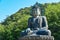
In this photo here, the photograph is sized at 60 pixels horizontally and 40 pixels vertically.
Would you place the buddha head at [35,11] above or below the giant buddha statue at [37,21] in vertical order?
above

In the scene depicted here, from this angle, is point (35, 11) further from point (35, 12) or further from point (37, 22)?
point (37, 22)

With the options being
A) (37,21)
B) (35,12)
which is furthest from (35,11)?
(37,21)

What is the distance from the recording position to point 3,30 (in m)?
43.1

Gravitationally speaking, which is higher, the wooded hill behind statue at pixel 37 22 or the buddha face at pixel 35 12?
the buddha face at pixel 35 12

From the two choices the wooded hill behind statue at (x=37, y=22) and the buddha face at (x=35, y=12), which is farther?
the buddha face at (x=35, y=12)

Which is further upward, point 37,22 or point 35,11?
point 35,11

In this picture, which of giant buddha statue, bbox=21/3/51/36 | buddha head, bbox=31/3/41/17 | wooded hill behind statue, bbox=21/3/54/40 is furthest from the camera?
buddha head, bbox=31/3/41/17

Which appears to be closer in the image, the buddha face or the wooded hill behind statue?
the wooded hill behind statue

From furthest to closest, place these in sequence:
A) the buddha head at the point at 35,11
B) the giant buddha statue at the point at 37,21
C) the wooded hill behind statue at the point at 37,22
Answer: the buddha head at the point at 35,11 → the giant buddha statue at the point at 37,21 → the wooded hill behind statue at the point at 37,22

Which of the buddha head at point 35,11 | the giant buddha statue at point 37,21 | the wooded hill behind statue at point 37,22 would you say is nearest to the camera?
the wooded hill behind statue at point 37,22

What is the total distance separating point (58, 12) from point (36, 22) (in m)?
25.7

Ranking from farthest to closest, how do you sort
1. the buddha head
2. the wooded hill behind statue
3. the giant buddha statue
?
the buddha head < the giant buddha statue < the wooded hill behind statue

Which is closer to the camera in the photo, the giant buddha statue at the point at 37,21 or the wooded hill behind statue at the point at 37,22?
the wooded hill behind statue at the point at 37,22

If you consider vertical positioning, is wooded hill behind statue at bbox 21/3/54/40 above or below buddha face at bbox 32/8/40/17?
below
